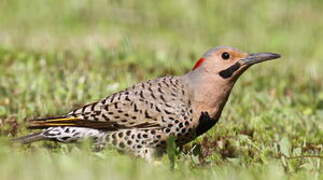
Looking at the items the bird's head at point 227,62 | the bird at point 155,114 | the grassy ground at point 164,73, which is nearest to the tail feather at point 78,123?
the bird at point 155,114

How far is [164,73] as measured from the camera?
9.30 meters

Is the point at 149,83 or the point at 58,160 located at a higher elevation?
the point at 149,83

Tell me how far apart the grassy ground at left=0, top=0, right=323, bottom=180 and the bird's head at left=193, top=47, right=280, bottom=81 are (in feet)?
1.90

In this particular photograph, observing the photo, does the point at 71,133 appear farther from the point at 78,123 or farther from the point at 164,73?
the point at 164,73

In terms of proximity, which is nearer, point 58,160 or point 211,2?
point 58,160

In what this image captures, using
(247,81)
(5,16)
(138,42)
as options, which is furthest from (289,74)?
(5,16)

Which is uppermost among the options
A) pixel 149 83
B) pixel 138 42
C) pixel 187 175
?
pixel 138 42

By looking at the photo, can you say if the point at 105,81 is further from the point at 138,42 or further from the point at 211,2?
the point at 211,2

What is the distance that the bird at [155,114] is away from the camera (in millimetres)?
6180

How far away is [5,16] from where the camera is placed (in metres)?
12.1

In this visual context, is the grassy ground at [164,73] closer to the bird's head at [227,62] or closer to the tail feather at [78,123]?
the tail feather at [78,123]

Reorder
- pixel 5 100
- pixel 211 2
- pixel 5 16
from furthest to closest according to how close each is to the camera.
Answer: pixel 211 2, pixel 5 16, pixel 5 100

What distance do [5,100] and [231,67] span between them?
92.5 inches

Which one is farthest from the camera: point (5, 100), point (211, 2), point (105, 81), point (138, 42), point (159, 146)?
point (211, 2)
